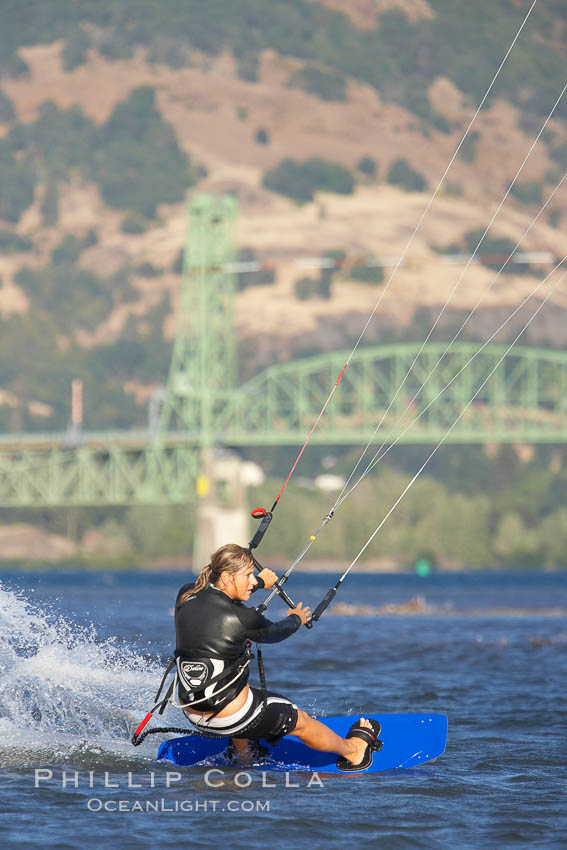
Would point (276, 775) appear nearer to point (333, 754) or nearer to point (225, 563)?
point (333, 754)

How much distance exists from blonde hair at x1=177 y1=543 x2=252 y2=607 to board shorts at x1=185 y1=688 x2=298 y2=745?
3.85 feet

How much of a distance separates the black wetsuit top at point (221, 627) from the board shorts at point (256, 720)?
0.78ft

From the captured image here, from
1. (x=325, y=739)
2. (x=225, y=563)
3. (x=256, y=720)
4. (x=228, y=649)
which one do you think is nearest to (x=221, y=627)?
(x=228, y=649)

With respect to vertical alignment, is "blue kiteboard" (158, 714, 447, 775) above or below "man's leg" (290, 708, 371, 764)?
above

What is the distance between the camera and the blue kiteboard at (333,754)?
16250 millimetres

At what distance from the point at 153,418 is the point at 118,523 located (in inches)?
2510

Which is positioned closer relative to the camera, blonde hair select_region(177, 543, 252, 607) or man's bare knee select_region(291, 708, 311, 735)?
blonde hair select_region(177, 543, 252, 607)

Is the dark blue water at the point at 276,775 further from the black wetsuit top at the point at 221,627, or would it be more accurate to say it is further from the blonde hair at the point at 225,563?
the blonde hair at the point at 225,563

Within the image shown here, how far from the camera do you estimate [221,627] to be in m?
14.8

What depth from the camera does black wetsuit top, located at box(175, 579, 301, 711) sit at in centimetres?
1475

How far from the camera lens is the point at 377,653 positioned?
33.9 m

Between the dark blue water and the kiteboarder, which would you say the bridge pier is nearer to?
the dark blue water

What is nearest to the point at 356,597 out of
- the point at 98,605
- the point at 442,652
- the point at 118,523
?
the point at 98,605

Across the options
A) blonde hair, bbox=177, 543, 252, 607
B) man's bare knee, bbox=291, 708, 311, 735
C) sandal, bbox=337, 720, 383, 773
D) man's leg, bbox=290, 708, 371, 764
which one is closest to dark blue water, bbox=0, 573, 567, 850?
sandal, bbox=337, 720, 383, 773
